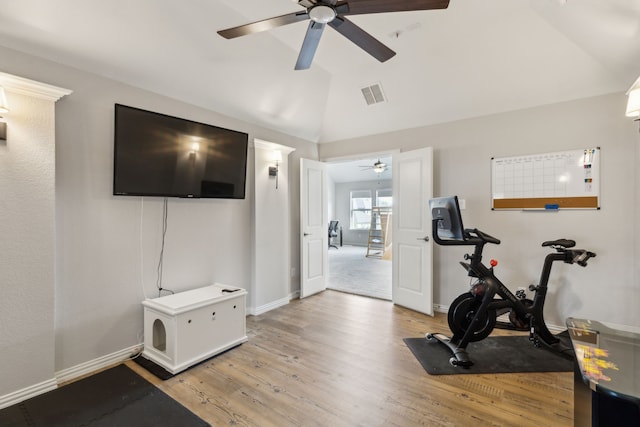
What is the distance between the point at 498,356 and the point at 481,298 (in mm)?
525

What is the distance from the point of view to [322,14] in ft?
5.35

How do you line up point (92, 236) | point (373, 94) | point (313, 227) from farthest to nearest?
point (313, 227) → point (373, 94) → point (92, 236)

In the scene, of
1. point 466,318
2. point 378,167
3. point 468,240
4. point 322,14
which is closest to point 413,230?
point 468,240

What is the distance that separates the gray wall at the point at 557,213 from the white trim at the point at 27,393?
389 cm

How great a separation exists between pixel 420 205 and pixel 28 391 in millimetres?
3988

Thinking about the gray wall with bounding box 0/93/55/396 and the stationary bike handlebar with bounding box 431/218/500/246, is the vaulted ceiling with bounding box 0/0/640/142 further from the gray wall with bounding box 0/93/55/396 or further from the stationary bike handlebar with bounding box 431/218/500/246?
the stationary bike handlebar with bounding box 431/218/500/246

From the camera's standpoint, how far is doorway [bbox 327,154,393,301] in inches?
250

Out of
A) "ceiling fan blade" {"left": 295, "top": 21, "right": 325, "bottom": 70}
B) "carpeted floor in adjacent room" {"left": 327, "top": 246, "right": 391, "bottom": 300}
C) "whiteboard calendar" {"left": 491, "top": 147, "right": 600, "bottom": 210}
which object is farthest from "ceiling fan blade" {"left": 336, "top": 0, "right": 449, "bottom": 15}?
"carpeted floor in adjacent room" {"left": 327, "top": 246, "right": 391, "bottom": 300}

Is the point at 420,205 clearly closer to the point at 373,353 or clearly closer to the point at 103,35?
the point at 373,353

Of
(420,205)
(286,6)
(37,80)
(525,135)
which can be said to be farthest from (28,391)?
(525,135)

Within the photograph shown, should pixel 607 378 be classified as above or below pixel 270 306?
above

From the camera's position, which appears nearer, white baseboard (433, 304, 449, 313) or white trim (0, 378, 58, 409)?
white trim (0, 378, 58, 409)

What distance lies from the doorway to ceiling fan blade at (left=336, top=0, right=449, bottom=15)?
4.38m

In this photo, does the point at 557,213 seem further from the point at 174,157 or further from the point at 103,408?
the point at 103,408
